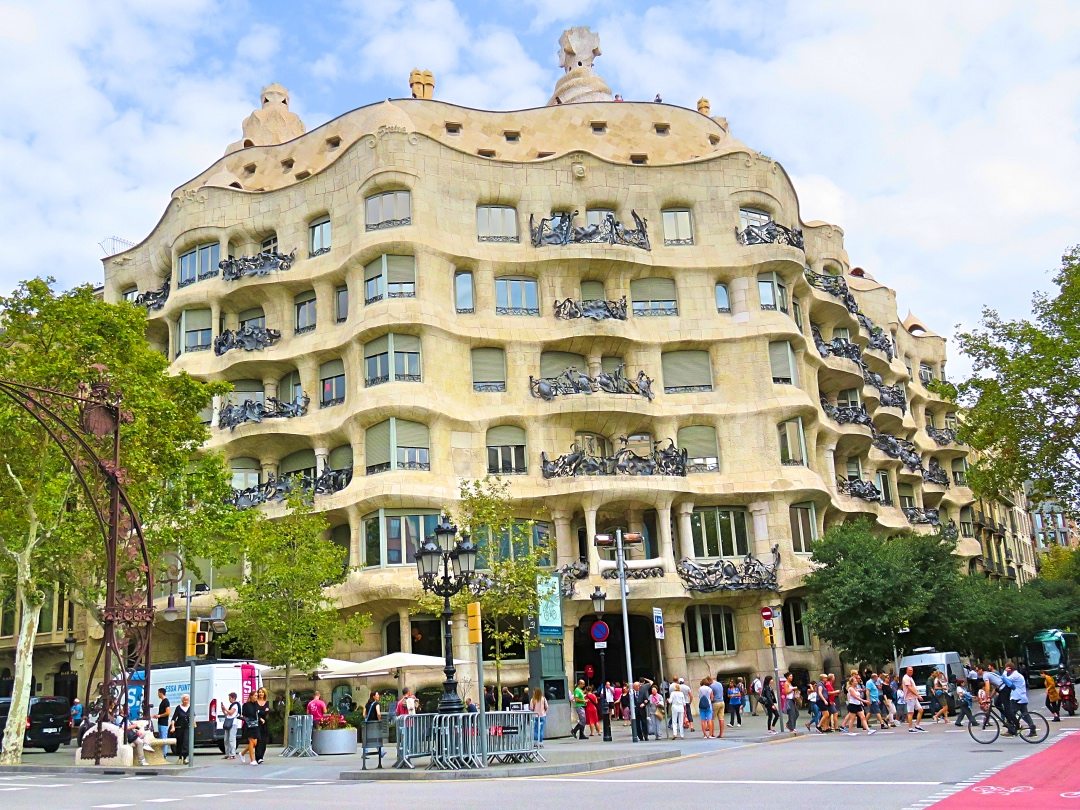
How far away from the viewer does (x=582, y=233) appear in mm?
42125

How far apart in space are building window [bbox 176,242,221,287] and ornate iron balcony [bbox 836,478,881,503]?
1068 inches

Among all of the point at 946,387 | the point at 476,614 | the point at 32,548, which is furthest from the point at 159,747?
the point at 946,387

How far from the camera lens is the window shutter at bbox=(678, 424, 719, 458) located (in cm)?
4156

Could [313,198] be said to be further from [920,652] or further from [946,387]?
[920,652]

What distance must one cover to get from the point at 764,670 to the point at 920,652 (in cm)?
555

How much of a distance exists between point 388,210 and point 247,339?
752cm

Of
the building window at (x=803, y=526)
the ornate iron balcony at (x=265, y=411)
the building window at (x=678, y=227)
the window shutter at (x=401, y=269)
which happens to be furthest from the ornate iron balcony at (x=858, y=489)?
the ornate iron balcony at (x=265, y=411)

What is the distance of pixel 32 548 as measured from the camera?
90.4 ft

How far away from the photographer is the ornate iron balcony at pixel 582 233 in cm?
4203

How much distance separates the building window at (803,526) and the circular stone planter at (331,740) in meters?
19.9

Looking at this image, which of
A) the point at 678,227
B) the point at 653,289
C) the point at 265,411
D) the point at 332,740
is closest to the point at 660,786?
the point at 332,740

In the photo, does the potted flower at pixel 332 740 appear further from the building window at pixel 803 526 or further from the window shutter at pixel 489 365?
the building window at pixel 803 526

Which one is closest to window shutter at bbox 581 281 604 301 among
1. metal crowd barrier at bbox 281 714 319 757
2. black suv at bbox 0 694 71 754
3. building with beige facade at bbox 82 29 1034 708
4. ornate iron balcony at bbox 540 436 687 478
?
building with beige facade at bbox 82 29 1034 708

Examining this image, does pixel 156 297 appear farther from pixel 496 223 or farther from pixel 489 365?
pixel 489 365
